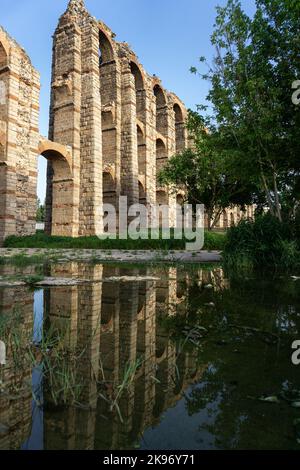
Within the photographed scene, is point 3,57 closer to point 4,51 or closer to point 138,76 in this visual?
point 4,51

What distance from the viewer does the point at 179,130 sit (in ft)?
116

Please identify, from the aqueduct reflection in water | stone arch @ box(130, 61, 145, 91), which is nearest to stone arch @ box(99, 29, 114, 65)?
stone arch @ box(130, 61, 145, 91)

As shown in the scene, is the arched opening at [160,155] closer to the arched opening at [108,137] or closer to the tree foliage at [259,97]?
the arched opening at [108,137]

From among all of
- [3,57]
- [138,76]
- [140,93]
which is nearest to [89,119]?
[3,57]

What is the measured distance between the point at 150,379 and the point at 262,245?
6337mm

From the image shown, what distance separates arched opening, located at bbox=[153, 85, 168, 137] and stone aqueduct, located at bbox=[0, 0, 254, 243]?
12.2 ft

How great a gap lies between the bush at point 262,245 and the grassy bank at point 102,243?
6.04 metres

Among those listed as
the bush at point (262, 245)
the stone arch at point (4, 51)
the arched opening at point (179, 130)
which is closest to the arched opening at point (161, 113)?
the arched opening at point (179, 130)

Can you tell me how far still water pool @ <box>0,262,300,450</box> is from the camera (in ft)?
3.23

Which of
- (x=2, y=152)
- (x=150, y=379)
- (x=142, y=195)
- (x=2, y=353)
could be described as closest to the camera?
(x=150, y=379)

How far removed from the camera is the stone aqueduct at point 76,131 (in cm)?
1595

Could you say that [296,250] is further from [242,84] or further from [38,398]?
[38,398]
